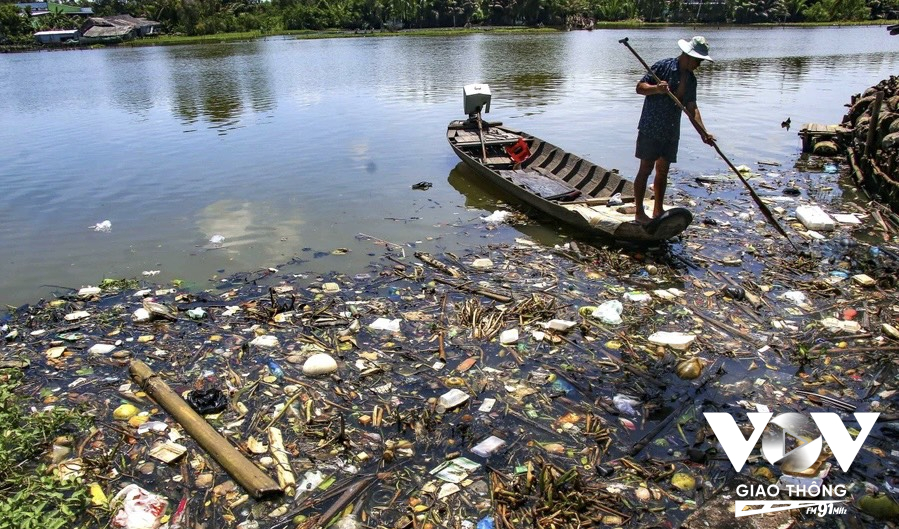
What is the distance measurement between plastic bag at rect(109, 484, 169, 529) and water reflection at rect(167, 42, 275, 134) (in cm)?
1520

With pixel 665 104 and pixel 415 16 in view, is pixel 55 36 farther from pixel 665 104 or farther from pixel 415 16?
pixel 665 104

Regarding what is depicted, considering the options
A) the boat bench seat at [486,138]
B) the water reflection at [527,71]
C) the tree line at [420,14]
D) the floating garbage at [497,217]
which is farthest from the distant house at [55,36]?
the floating garbage at [497,217]

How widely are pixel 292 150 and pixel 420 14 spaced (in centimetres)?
7844

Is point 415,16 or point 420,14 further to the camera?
point 415,16

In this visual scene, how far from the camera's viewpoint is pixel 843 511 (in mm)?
3371

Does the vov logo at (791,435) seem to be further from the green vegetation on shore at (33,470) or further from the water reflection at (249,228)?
the water reflection at (249,228)

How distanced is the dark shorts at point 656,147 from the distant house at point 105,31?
81.5 metres

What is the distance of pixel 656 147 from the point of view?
22.2 feet

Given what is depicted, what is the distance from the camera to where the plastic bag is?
3.49 meters

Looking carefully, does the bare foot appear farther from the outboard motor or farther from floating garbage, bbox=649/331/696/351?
the outboard motor

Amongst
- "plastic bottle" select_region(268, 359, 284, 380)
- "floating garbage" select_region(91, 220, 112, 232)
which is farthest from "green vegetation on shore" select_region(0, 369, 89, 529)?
"floating garbage" select_region(91, 220, 112, 232)

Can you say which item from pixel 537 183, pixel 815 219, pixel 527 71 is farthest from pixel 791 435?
pixel 527 71

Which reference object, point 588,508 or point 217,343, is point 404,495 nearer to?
point 588,508

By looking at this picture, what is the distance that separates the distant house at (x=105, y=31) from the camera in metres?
70.1
